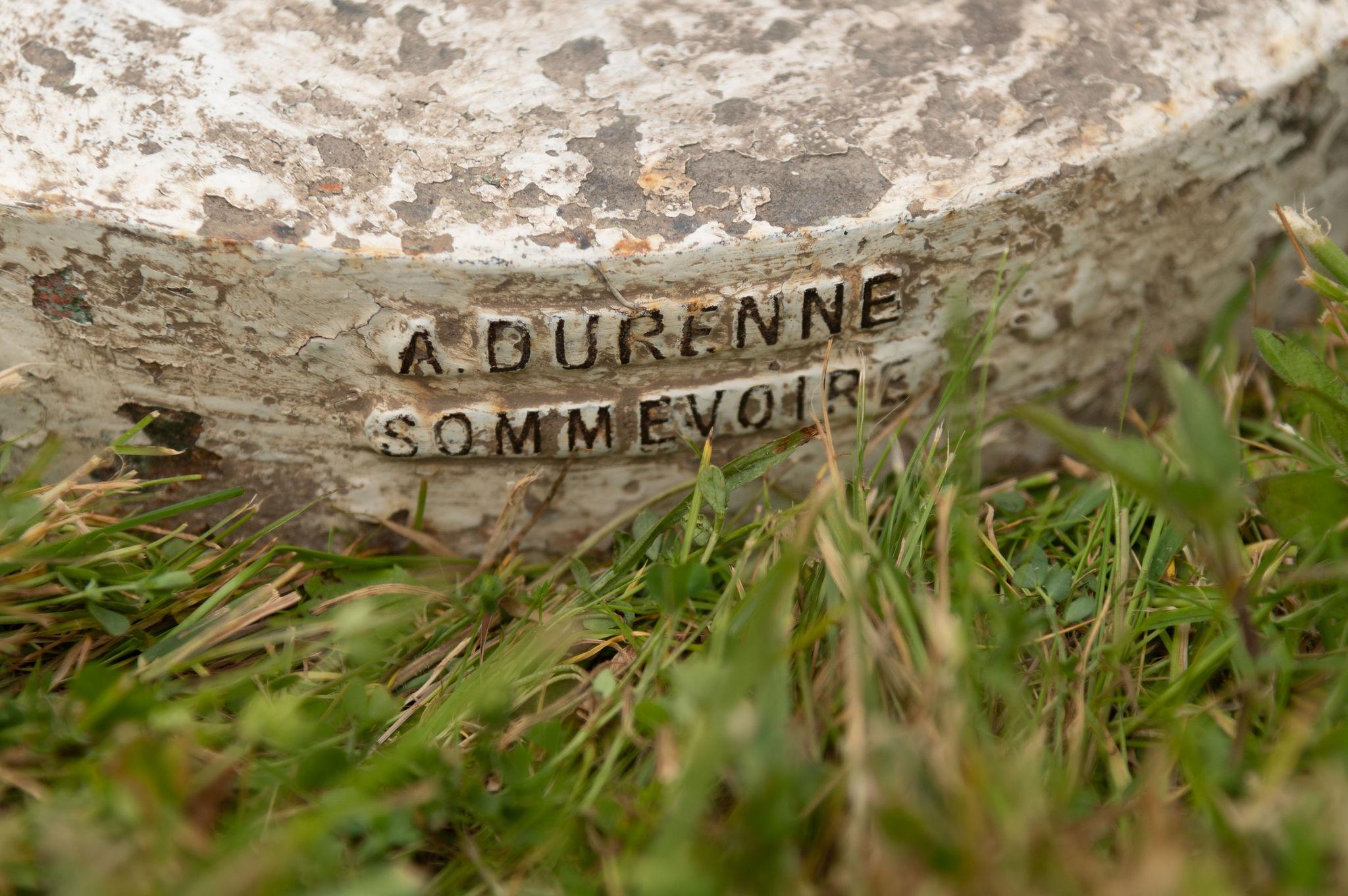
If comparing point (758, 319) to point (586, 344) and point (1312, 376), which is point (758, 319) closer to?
point (586, 344)

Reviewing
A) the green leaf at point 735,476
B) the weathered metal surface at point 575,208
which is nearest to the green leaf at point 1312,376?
the weathered metal surface at point 575,208

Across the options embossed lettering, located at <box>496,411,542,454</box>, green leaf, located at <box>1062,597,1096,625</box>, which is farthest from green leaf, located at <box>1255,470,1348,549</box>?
embossed lettering, located at <box>496,411,542,454</box>

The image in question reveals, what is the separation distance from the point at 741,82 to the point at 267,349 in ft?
2.08

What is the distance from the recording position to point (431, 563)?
4.47 feet

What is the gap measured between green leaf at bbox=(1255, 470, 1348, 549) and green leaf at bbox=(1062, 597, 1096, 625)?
0.67ft

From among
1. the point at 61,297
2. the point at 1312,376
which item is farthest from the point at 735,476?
the point at 61,297

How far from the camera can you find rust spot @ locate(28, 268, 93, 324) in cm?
117

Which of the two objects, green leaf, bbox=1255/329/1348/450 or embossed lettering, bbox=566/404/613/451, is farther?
embossed lettering, bbox=566/404/613/451

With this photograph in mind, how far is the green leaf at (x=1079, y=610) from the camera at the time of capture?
1.19m

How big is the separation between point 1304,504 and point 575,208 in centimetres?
83

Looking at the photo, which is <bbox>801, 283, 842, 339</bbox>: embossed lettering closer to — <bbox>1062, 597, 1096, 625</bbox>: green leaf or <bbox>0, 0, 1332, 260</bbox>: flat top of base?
<bbox>0, 0, 1332, 260</bbox>: flat top of base

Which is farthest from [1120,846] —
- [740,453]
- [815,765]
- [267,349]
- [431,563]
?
[267,349]

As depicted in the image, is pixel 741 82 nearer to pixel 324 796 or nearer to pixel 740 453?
pixel 740 453

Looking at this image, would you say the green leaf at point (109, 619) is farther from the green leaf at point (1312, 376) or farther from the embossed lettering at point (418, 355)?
the green leaf at point (1312, 376)
